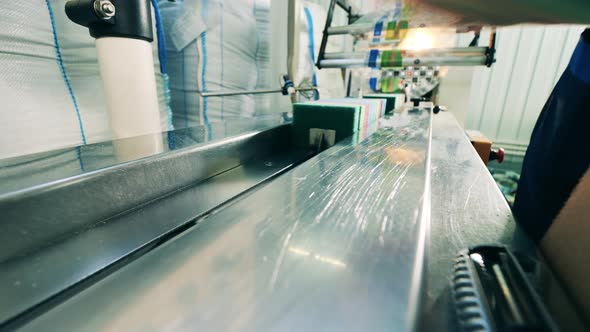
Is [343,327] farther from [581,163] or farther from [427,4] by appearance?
[581,163]

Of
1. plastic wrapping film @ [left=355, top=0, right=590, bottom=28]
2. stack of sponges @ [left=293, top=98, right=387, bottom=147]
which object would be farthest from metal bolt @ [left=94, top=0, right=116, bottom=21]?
plastic wrapping film @ [left=355, top=0, right=590, bottom=28]

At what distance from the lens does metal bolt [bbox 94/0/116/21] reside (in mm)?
577

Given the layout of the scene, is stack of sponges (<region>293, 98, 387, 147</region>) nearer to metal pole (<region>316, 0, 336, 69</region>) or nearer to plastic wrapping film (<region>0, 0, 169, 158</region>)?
plastic wrapping film (<region>0, 0, 169, 158</region>)

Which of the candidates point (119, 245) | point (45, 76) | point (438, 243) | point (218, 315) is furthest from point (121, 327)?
point (45, 76)

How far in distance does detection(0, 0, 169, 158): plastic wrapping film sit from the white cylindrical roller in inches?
12.8

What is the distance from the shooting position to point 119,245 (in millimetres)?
354

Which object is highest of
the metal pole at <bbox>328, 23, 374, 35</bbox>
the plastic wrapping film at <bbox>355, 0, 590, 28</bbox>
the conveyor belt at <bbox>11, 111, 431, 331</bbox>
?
the metal pole at <bbox>328, 23, 374, 35</bbox>

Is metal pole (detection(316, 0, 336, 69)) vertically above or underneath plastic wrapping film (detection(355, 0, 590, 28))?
above

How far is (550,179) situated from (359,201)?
0.85 feet

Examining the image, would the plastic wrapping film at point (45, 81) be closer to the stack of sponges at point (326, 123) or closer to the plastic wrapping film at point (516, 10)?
the stack of sponges at point (326, 123)

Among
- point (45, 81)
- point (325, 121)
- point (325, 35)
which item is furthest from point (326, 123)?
point (325, 35)

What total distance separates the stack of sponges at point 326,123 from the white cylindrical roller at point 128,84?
44 centimetres

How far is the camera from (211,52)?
1.43 m

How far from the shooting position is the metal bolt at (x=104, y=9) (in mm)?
577
